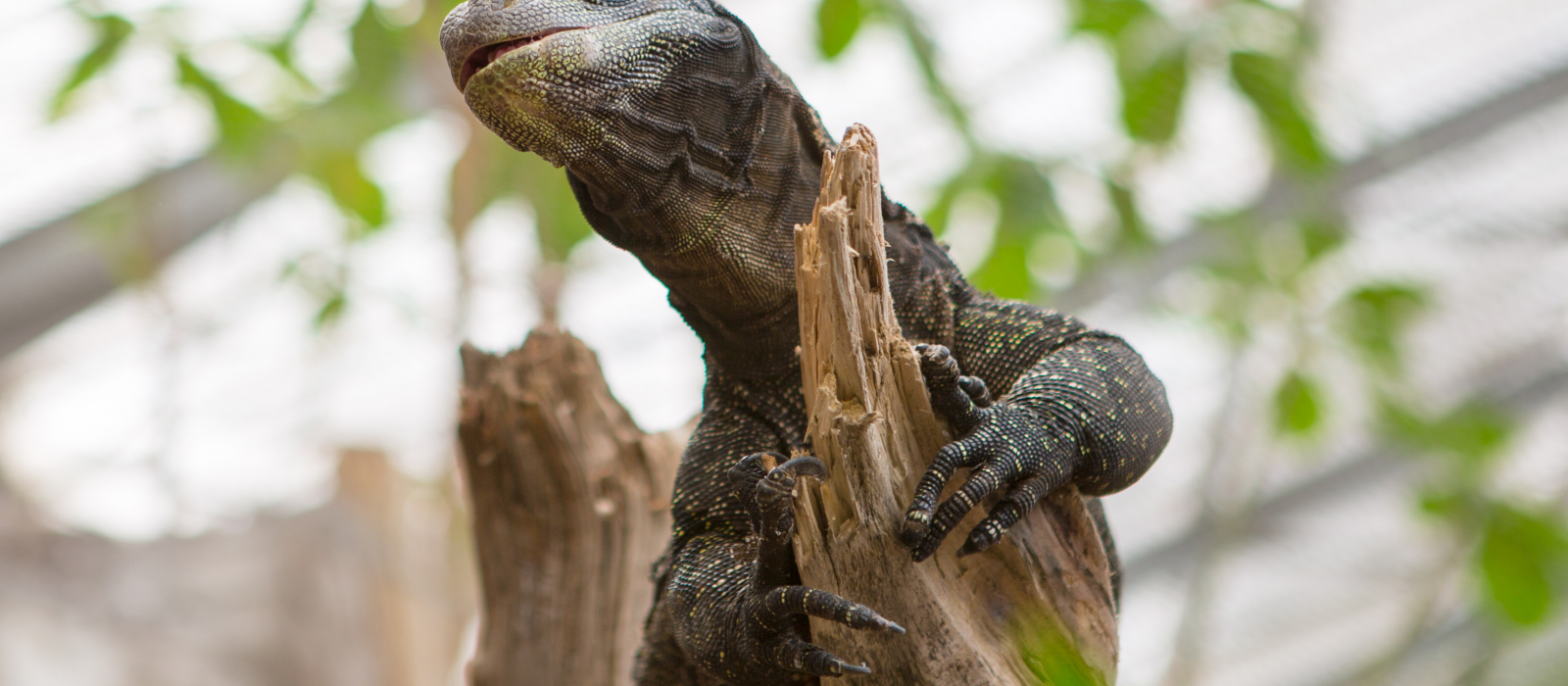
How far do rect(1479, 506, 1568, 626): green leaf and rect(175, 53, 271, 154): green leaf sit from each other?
5.86 meters

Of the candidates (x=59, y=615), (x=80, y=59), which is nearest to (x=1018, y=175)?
(x=80, y=59)

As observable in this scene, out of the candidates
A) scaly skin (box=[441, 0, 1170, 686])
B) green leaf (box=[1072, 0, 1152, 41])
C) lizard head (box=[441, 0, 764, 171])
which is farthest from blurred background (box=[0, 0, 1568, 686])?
lizard head (box=[441, 0, 764, 171])

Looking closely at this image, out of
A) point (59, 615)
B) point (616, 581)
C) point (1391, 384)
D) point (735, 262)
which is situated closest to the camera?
point (735, 262)

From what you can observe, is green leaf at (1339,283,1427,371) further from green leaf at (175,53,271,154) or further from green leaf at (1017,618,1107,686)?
green leaf at (175,53,271,154)

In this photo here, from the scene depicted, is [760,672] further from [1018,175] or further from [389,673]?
[389,673]

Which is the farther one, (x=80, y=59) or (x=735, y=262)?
(x=80, y=59)

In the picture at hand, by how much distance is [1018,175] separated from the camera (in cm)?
536

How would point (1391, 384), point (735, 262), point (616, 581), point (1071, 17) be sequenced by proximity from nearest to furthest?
point (735, 262), point (616, 581), point (1071, 17), point (1391, 384)

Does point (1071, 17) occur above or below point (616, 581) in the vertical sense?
above

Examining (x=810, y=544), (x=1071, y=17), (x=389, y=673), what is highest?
(x=1071, y=17)

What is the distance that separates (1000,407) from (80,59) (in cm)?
480

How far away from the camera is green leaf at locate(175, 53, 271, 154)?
535 centimetres

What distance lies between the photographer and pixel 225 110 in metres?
5.35

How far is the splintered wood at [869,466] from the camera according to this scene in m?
2.32
